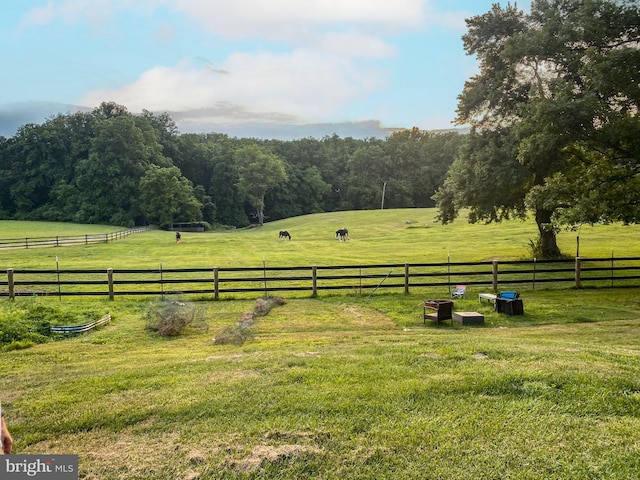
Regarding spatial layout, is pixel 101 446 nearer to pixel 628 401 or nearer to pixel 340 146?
pixel 628 401

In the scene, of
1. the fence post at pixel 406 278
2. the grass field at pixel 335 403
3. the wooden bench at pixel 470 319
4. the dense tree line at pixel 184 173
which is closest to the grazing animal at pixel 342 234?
the fence post at pixel 406 278

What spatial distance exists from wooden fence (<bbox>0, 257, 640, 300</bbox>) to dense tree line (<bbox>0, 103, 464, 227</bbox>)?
51.4 meters

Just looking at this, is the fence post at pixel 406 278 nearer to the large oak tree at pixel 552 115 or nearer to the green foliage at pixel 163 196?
the large oak tree at pixel 552 115

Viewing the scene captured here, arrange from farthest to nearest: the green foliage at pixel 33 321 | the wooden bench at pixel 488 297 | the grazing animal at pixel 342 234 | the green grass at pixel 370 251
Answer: the grazing animal at pixel 342 234, the green grass at pixel 370 251, the wooden bench at pixel 488 297, the green foliage at pixel 33 321

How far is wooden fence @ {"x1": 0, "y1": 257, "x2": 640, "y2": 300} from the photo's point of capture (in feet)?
→ 48.9

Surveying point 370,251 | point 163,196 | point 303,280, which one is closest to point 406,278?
point 303,280

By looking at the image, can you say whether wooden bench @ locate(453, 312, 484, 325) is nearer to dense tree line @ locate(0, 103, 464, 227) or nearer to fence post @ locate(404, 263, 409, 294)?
fence post @ locate(404, 263, 409, 294)

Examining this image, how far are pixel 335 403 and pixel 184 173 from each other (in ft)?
289

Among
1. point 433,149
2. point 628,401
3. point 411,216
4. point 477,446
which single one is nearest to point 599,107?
point 628,401

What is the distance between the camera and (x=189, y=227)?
70.0 m

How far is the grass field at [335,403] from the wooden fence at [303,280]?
14.8ft

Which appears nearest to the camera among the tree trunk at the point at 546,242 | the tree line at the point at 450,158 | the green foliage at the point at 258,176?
the tree line at the point at 450,158

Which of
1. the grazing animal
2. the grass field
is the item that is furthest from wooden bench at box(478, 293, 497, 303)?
the grazing animal

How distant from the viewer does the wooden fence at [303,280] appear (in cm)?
1489
